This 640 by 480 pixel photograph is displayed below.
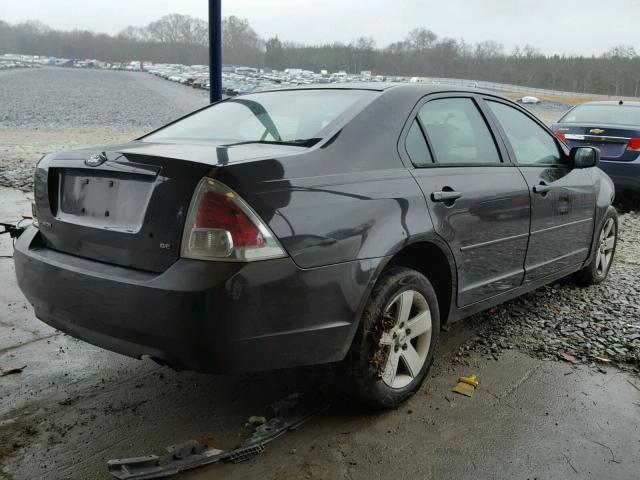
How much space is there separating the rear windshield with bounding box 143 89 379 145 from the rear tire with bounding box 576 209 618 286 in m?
2.77

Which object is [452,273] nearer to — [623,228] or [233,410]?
[233,410]

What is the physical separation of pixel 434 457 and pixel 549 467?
482 millimetres

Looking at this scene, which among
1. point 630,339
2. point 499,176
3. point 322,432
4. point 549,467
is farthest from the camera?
point 630,339

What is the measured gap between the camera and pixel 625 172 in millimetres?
8602

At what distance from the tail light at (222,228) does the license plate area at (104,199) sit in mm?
259

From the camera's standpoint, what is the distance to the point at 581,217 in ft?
14.9

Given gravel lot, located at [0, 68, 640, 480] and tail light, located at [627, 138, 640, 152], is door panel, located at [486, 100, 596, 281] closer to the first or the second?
gravel lot, located at [0, 68, 640, 480]

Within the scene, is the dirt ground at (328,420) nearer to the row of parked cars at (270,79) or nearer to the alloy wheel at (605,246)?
the alloy wheel at (605,246)

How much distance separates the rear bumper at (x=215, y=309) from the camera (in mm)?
2342

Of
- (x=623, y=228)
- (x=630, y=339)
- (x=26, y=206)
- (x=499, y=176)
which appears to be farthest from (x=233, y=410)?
(x=623, y=228)

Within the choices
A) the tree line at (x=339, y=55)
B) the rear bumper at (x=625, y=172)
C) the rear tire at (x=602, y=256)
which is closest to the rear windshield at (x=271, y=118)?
the rear tire at (x=602, y=256)

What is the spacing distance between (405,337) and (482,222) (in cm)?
82

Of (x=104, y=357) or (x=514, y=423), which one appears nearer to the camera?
(x=514, y=423)

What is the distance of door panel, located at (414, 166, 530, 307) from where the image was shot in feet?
10.5
